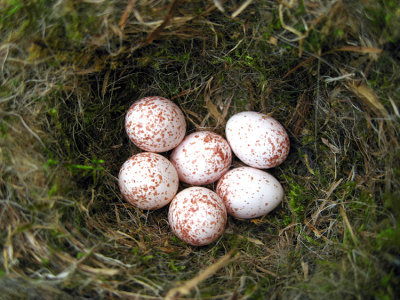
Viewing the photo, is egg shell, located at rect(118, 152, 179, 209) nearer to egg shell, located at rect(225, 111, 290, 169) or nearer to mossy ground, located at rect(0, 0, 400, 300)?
mossy ground, located at rect(0, 0, 400, 300)

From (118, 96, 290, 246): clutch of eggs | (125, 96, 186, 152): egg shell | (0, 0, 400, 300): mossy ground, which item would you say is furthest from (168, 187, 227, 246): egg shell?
(125, 96, 186, 152): egg shell

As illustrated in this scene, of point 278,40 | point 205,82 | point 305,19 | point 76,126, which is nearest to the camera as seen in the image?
point 305,19

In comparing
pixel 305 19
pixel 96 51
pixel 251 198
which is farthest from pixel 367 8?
pixel 96 51

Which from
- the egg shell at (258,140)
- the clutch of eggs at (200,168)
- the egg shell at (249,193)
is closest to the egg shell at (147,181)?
the clutch of eggs at (200,168)

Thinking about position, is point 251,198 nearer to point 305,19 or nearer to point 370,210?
point 370,210

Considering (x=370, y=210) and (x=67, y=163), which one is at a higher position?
(x=67, y=163)

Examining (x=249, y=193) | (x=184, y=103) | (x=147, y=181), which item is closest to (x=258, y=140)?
(x=249, y=193)

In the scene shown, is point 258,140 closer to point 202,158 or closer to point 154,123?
point 202,158
